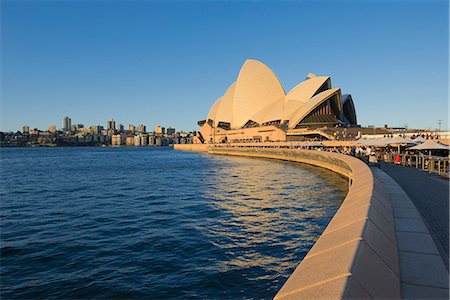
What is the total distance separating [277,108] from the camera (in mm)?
89125

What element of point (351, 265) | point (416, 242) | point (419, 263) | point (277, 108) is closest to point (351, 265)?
point (351, 265)

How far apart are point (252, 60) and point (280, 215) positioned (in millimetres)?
87179

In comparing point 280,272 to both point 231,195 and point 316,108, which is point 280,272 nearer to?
point 231,195

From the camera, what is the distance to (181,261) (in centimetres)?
860

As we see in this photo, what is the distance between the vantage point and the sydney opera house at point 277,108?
7734 centimetres

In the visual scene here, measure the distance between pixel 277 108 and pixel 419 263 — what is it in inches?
3434

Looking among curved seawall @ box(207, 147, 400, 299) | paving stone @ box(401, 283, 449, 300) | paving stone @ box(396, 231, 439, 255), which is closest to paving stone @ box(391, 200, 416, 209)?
paving stone @ box(396, 231, 439, 255)

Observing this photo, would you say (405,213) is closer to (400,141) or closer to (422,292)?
(422,292)

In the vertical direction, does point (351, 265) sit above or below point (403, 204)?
above

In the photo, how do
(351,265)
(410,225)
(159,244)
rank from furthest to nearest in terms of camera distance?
(159,244)
(410,225)
(351,265)

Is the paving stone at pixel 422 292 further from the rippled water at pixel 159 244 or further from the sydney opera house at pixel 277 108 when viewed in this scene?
the sydney opera house at pixel 277 108

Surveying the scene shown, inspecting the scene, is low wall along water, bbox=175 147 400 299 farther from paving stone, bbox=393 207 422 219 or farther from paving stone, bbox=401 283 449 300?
paving stone, bbox=393 207 422 219

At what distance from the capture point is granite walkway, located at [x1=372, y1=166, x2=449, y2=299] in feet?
11.0

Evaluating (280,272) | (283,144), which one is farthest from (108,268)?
(283,144)
